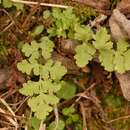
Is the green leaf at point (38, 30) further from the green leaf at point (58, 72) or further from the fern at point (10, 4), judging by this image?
the green leaf at point (58, 72)

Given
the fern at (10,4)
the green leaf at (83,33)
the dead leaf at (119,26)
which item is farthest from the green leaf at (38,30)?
the dead leaf at (119,26)

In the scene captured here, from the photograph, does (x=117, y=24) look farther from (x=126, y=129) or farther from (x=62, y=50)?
(x=126, y=129)

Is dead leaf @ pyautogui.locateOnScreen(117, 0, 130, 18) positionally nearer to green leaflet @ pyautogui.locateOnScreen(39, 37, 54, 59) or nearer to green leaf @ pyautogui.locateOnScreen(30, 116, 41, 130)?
green leaflet @ pyautogui.locateOnScreen(39, 37, 54, 59)

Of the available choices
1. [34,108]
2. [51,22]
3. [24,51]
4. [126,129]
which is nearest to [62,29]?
[51,22]

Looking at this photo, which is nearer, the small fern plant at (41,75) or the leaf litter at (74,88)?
the small fern plant at (41,75)

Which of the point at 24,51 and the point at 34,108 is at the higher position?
the point at 24,51

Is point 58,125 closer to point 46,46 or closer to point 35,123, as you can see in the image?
point 35,123

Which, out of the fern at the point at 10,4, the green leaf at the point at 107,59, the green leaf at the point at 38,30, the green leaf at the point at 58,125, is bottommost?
the green leaf at the point at 58,125
